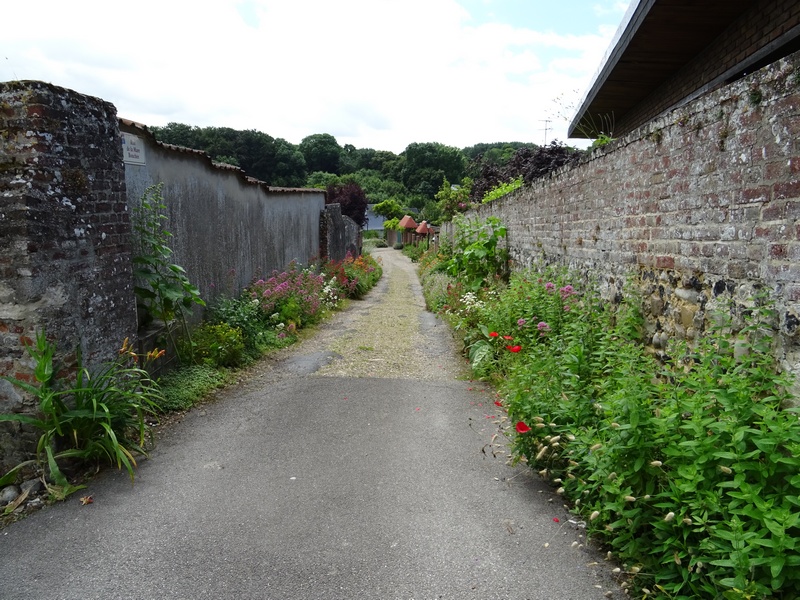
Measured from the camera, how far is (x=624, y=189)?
4879mm

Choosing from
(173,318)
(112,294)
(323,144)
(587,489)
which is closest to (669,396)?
(587,489)

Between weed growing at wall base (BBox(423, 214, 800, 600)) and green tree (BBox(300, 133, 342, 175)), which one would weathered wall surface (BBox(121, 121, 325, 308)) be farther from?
green tree (BBox(300, 133, 342, 175))

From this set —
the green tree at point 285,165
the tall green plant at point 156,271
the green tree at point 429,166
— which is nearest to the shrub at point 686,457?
the tall green plant at point 156,271

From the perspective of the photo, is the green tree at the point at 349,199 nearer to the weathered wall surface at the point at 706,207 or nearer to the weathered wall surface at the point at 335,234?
the weathered wall surface at the point at 335,234

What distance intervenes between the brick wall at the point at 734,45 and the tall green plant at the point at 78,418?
253 inches

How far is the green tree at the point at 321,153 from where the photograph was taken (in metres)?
76.4

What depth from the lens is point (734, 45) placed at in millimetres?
5949

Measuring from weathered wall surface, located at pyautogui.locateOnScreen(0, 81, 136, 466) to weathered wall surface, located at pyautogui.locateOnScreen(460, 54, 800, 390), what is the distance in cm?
445

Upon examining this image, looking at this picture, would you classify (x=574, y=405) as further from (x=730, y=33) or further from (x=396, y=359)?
(x=730, y=33)

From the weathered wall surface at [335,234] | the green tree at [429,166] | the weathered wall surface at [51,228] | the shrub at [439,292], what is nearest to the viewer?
the weathered wall surface at [51,228]

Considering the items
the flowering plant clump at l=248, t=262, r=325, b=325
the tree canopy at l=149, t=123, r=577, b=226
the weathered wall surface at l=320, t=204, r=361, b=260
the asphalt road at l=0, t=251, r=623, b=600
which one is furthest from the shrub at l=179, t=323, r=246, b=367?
the weathered wall surface at l=320, t=204, r=361, b=260

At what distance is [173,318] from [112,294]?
144 centimetres

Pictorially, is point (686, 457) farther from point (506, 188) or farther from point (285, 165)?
point (285, 165)

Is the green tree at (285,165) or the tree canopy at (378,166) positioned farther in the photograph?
the green tree at (285,165)
